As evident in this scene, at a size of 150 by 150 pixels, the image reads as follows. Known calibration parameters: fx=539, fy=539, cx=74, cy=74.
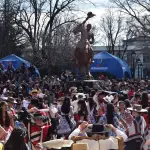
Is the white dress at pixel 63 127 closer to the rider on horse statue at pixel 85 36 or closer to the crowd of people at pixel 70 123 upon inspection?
the crowd of people at pixel 70 123

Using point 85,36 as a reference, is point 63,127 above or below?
below

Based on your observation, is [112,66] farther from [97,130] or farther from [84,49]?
[97,130]

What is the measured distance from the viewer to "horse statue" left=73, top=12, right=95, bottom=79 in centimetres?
2658

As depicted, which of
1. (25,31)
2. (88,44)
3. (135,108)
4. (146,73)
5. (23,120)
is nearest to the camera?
(23,120)

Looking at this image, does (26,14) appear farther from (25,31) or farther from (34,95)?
(34,95)

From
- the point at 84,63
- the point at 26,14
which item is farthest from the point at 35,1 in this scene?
the point at 84,63

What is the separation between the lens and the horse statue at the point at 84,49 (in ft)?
87.2

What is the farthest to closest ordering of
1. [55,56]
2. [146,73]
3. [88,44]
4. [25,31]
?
1. [146,73]
2. [25,31]
3. [55,56]
4. [88,44]

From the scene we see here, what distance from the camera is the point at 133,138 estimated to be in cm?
984

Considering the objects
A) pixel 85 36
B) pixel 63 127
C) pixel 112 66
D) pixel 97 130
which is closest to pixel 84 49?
pixel 85 36

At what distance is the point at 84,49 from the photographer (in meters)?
27.0

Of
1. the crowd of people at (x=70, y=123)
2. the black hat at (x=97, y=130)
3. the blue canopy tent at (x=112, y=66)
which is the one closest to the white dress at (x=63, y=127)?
the crowd of people at (x=70, y=123)

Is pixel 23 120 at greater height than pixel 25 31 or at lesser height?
lesser

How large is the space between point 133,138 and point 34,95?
7329 mm
